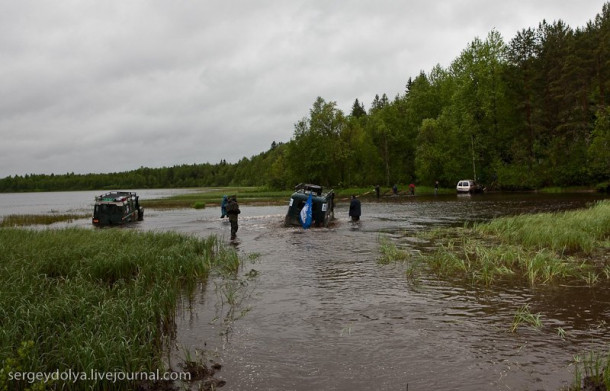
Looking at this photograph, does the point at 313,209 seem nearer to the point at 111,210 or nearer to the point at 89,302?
the point at 111,210

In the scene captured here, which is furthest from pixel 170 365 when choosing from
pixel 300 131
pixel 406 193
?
pixel 300 131

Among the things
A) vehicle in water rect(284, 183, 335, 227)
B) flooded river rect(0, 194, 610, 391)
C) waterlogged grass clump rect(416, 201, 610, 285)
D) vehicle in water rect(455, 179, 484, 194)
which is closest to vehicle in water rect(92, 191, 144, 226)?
vehicle in water rect(284, 183, 335, 227)

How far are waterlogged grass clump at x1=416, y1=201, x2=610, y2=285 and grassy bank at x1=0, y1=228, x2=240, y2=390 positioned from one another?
27.2ft

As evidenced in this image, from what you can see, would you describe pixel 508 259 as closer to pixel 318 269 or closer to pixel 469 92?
pixel 318 269

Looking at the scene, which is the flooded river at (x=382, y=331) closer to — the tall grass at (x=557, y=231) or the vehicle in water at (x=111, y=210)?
the tall grass at (x=557, y=231)

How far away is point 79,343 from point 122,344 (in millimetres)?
733

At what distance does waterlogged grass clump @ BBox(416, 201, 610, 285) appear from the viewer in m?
12.7

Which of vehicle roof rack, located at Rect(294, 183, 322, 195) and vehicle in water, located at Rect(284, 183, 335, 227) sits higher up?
vehicle roof rack, located at Rect(294, 183, 322, 195)

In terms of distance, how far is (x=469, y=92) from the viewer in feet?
221

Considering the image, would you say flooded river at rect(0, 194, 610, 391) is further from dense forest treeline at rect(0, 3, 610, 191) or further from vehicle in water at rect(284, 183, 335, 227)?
dense forest treeline at rect(0, 3, 610, 191)

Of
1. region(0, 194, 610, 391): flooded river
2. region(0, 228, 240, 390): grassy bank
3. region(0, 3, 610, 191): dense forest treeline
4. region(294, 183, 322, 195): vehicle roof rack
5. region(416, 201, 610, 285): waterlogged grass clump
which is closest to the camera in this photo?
region(0, 228, 240, 390): grassy bank

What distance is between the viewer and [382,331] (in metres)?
8.77

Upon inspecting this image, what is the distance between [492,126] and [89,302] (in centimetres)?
6818

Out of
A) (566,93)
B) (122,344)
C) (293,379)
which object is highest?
(566,93)
